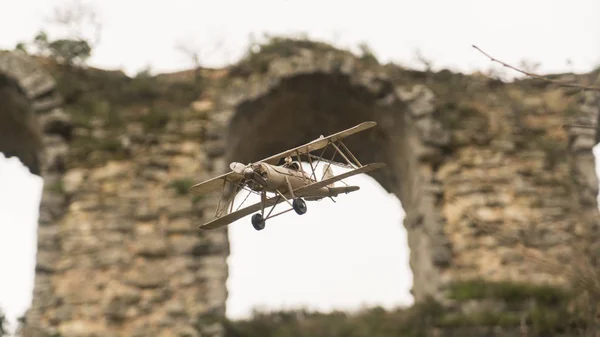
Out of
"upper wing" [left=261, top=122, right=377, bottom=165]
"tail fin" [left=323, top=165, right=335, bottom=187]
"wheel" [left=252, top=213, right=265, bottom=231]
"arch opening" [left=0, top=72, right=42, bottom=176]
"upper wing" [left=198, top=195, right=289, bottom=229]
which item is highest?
"arch opening" [left=0, top=72, right=42, bottom=176]

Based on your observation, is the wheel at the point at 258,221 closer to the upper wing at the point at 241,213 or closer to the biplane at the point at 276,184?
the biplane at the point at 276,184

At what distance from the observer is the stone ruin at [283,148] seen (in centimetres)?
888

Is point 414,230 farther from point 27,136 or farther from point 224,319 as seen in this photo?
point 27,136

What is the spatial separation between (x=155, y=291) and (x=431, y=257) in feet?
9.88

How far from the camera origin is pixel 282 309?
28.3 feet

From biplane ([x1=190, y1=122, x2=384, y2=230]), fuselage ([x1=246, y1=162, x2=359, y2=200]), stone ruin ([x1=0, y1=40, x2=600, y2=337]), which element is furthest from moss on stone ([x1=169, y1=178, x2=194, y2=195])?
fuselage ([x1=246, y1=162, x2=359, y2=200])

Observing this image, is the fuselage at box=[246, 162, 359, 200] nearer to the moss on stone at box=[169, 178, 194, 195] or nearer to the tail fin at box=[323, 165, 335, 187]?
the tail fin at box=[323, 165, 335, 187]

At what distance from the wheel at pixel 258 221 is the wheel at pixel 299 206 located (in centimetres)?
17

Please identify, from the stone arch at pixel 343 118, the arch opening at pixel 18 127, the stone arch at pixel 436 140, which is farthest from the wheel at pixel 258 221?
the arch opening at pixel 18 127

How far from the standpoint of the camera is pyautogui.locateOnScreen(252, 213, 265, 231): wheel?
3.81m

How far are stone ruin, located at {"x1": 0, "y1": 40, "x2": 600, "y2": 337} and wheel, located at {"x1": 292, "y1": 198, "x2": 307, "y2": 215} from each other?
4986 mm

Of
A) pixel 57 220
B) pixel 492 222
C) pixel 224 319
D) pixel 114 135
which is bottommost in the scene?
pixel 224 319

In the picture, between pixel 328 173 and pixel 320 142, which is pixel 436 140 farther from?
pixel 320 142

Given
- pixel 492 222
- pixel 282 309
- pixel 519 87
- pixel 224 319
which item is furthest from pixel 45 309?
pixel 519 87
